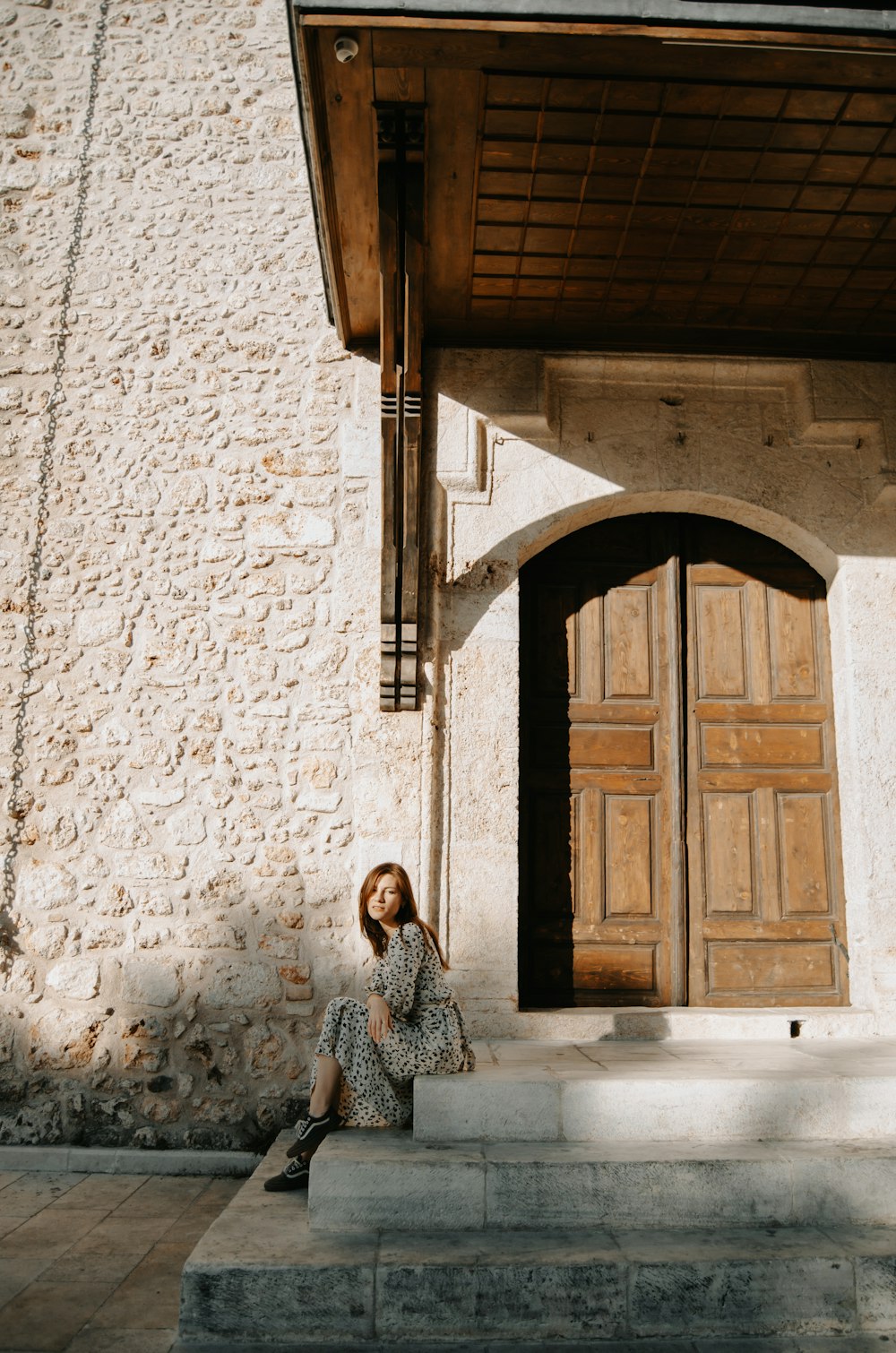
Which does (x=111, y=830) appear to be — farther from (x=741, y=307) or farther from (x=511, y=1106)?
(x=741, y=307)

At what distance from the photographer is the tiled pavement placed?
276 cm

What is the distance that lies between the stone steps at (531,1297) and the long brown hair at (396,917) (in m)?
1.04

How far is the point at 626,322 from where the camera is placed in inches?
181

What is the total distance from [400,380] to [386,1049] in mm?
2553

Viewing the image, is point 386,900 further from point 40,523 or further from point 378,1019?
point 40,523

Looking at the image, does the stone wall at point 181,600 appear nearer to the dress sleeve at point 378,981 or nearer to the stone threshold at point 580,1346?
the dress sleeve at point 378,981

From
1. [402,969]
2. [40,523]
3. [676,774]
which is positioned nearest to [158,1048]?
[402,969]

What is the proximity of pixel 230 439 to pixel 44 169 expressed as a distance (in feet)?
5.70

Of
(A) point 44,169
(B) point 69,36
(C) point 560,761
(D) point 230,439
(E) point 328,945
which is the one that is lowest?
(E) point 328,945

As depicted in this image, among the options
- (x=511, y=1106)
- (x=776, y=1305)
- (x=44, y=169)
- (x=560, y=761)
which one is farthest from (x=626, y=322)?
(x=776, y=1305)

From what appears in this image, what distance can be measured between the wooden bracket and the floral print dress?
1.31m

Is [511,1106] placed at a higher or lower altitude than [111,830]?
lower

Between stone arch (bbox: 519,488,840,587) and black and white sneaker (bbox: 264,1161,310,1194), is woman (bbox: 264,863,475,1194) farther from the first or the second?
stone arch (bbox: 519,488,840,587)

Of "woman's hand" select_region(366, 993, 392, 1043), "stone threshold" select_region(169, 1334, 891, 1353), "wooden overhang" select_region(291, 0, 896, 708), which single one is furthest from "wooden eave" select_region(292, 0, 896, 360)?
"stone threshold" select_region(169, 1334, 891, 1353)
